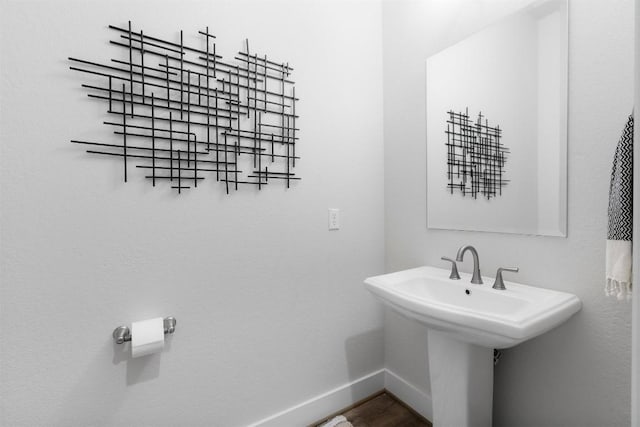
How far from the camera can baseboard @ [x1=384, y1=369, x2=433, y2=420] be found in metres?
1.52

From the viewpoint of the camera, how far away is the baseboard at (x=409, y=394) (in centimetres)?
152

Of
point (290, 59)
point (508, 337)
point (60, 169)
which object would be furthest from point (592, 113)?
point (60, 169)

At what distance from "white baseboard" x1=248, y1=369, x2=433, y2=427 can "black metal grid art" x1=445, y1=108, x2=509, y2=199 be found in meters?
1.13

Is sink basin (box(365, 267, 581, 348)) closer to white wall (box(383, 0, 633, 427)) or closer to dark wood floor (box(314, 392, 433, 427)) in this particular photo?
white wall (box(383, 0, 633, 427))

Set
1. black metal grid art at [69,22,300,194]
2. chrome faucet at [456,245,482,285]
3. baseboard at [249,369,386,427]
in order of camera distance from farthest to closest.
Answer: baseboard at [249,369,386,427] < chrome faucet at [456,245,482,285] < black metal grid art at [69,22,300,194]

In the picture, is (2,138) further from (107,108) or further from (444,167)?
(444,167)

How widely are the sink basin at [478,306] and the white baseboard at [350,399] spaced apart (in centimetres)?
69

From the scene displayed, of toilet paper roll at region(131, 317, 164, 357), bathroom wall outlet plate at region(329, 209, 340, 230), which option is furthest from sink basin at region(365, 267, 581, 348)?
toilet paper roll at region(131, 317, 164, 357)

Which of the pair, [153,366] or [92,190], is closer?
[92,190]

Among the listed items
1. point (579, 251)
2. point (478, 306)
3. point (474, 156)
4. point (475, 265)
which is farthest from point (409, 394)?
point (474, 156)

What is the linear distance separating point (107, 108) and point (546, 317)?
5.31 ft

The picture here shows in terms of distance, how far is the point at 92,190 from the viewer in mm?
1005

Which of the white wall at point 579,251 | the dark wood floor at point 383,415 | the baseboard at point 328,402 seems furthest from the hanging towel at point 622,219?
the baseboard at point 328,402

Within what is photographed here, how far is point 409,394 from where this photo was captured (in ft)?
5.30
